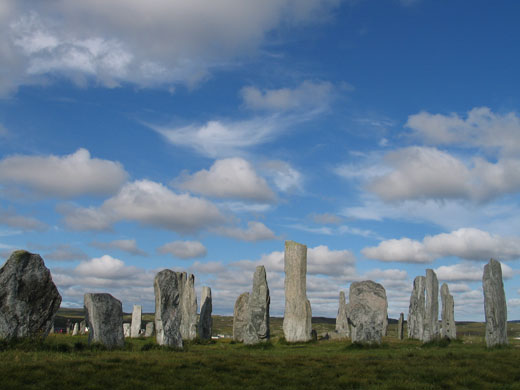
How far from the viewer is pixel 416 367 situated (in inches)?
564

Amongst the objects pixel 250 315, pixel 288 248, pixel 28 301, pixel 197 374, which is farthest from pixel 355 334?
pixel 28 301

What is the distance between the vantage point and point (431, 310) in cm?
2870

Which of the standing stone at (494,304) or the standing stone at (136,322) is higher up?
the standing stone at (494,304)

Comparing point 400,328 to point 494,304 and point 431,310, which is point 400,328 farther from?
point 494,304

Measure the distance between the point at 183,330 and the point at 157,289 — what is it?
1071cm

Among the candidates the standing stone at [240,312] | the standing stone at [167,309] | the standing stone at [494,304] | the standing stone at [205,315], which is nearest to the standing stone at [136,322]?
the standing stone at [205,315]

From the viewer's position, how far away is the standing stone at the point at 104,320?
59.8 feet

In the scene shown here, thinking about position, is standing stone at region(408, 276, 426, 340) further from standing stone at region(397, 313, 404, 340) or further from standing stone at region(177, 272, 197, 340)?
standing stone at region(177, 272, 197, 340)

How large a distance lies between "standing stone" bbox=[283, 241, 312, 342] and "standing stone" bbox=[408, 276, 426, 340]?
29.5 ft

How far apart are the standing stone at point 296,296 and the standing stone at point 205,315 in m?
5.74

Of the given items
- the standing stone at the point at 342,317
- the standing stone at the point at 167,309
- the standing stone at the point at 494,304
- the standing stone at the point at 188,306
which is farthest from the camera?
the standing stone at the point at 342,317

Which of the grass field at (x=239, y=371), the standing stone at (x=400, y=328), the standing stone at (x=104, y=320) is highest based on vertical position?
the standing stone at (x=104, y=320)

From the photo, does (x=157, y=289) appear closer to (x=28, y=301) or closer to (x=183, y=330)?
(x=28, y=301)

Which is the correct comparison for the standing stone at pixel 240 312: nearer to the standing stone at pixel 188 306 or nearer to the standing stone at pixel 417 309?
the standing stone at pixel 188 306
